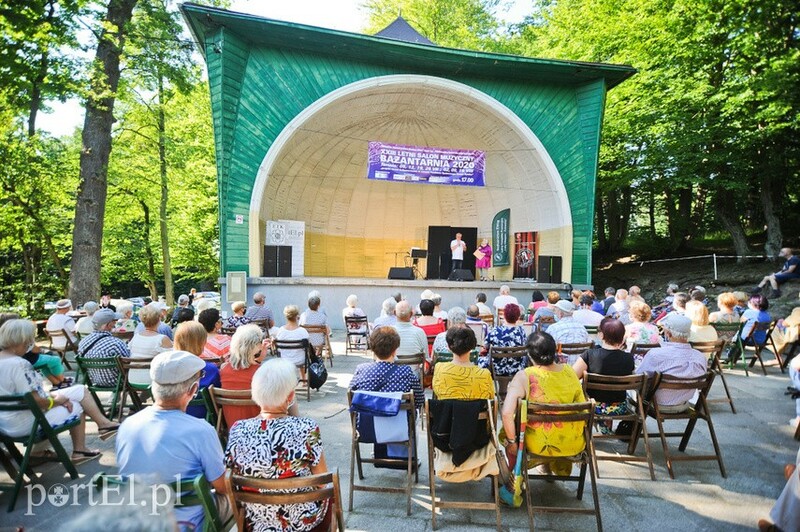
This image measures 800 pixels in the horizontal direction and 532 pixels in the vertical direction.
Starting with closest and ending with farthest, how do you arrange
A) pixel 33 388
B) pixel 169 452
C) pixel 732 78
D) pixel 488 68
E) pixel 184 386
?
1. pixel 169 452
2. pixel 184 386
3. pixel 33 388
4. pixel 488 68
5. pixel 732 78

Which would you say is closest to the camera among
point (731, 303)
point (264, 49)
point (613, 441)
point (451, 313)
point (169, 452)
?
point (169, 452)

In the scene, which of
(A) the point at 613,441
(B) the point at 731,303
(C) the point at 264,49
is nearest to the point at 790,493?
(A) the point at 613,441

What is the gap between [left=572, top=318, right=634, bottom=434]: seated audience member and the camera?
3.26m

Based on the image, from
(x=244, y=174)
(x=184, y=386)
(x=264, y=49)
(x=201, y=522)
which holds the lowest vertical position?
(x=201, y=522)

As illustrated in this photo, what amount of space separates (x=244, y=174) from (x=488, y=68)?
250 inches

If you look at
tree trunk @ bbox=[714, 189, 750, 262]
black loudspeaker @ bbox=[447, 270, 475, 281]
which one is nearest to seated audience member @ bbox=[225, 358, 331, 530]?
black loudspeaker @ bbox=[447, 270, 475, 281]

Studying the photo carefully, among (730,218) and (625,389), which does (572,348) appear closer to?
(625,389)

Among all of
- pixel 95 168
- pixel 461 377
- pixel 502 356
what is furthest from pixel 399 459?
pixel 95 168

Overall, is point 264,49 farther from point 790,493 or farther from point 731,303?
point 790,493

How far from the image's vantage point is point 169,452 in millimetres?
1820

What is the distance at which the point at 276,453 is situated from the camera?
1.85 meters

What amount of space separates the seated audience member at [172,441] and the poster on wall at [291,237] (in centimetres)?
1025

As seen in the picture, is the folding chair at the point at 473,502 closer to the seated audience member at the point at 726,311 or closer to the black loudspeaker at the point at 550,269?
the seated audience member at the point at 726,311

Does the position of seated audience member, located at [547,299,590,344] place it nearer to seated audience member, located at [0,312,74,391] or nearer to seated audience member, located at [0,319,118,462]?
seated audience member, located at [0,319,118,462]
